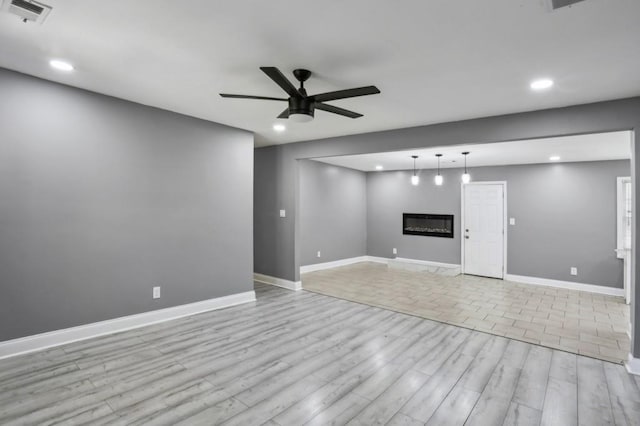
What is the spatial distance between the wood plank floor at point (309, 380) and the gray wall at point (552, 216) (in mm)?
3719

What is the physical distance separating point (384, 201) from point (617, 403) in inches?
258

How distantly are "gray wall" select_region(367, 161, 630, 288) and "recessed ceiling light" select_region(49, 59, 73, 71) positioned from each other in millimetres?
7131

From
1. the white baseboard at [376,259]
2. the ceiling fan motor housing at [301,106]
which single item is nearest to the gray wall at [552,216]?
the white baseboard at [376,259]

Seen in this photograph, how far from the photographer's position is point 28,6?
6.29 feet

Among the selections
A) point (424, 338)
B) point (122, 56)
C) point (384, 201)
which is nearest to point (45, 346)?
point (122, 56)

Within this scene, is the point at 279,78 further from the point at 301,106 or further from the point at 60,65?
the point at 60,65

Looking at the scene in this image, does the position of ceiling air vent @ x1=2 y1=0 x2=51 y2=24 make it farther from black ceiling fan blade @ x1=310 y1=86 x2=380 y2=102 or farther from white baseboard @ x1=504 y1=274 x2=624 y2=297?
white baseboard @ x1=504 y1=274 x2=624 y2=297

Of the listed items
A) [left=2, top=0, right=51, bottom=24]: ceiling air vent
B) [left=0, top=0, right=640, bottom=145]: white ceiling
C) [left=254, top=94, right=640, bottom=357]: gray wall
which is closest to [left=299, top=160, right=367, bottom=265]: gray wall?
[left=254, top=94, right=640, bottom=357]: gray wall

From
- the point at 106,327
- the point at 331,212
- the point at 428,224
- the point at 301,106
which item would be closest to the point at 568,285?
the point at 428,224

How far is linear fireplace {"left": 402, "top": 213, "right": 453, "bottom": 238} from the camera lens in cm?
780

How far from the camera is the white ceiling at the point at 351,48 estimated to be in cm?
191

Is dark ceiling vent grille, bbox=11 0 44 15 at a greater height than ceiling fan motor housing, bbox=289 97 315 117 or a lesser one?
greater

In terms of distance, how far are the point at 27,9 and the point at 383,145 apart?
12.5ft

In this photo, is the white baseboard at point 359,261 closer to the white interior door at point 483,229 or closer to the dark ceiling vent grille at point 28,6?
the white interior door at point 483,229
